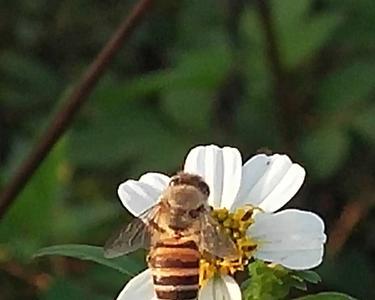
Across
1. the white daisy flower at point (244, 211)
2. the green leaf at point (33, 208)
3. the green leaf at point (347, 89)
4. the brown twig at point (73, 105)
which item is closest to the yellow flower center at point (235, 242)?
the white daisy flower at point (244, 211)

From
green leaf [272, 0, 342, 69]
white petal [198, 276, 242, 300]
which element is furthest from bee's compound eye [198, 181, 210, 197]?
green leaf [272, 0, 342, 69]

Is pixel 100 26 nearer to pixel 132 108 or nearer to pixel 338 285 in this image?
pixel 132 108

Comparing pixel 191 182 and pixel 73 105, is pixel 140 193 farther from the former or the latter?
pixel 73 105

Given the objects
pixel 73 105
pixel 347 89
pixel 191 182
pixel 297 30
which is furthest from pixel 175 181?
pixel 347 89

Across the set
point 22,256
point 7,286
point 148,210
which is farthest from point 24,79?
point 148,210

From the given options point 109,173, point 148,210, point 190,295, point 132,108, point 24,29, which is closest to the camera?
point 190,295

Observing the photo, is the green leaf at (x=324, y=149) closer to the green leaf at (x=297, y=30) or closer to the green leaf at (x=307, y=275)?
the green leaf at (x=297, y=30)
